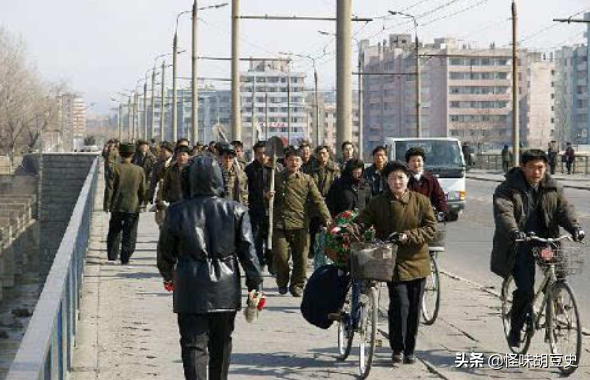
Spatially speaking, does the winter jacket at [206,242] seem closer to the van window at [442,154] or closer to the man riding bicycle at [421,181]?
the man riding bicycle at [421,181]

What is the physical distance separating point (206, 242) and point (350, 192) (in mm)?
7044

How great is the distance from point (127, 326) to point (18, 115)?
12566 centimetres

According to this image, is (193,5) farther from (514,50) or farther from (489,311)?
(489,311)

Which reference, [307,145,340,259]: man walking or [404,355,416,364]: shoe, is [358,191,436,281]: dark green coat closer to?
[404,355,416,364]: shoe

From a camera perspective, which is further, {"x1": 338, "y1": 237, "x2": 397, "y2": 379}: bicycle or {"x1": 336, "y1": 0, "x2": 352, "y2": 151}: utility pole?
{"x1": 336, "y1": 0, "x2": 352, "y2": 151}: utility pole

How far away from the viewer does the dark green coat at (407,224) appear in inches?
376

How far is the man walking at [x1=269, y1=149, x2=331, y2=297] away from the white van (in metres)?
15.6

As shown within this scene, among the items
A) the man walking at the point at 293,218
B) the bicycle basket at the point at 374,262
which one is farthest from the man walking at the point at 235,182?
the bicycle basket at the point at 374,262

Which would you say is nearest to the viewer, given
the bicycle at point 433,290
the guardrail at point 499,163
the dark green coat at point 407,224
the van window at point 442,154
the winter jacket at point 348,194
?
the dark green coat at point 407,224

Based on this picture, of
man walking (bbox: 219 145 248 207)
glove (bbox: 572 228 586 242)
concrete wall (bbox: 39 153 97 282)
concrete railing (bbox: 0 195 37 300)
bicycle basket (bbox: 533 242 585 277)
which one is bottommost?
concrete railing (bbox: 0 195 37 300)

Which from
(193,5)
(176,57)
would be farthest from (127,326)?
(176,57)

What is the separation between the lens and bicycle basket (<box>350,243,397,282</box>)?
920 cm

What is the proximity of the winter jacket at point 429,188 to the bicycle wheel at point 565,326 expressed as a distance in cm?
285

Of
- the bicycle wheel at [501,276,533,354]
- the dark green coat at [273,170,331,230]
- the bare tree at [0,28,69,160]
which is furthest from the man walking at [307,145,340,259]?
the bare tree at [0,28,69,160]
